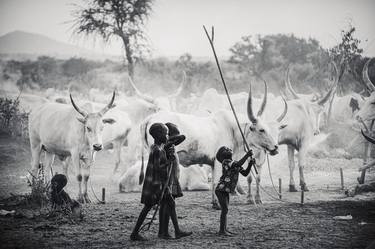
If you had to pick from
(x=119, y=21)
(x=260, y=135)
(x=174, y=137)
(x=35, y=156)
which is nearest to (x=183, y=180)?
(x=260, y=135)

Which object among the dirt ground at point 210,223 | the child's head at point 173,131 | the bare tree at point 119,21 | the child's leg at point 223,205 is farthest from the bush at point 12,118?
the child's leg at point 223,205

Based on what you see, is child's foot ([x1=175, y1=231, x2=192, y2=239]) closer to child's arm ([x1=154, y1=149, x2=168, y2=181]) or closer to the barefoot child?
the barefoot child

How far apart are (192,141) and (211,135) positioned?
1.47ft

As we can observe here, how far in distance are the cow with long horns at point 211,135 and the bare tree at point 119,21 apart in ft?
13.4

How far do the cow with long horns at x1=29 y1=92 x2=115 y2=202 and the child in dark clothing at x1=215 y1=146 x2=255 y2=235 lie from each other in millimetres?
2842

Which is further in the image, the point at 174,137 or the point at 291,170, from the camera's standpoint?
the point at 291,170

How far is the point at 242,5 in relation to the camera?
1136 centimetres

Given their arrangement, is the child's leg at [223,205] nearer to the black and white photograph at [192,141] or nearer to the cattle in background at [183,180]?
the black and white photograph at [192,141]

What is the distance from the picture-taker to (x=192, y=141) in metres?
7.85

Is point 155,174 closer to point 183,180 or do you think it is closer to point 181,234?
point 181,234

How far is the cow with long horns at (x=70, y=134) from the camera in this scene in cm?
761

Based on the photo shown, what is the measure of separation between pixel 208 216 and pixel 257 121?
2096mm

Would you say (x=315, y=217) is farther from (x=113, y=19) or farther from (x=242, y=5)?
(x=113, y=19)

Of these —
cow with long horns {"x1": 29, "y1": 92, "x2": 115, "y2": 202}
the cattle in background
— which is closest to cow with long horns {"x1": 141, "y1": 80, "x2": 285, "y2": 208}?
→ cow with long horns {"x1": 29, "y1": 92, "x2": 115, "y2": 202}
